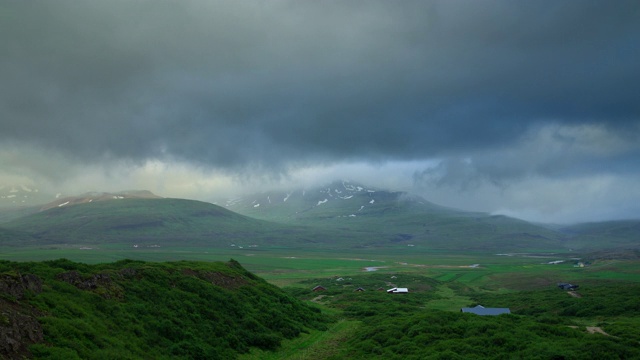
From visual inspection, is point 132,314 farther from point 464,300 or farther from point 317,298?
point 464,300

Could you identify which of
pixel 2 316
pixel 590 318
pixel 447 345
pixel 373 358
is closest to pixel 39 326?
pixel 2 316

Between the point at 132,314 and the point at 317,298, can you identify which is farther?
the point at 317,298

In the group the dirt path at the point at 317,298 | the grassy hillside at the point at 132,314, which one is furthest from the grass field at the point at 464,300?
the grassy hillside at the point at 132,314

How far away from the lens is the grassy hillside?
2845 cm

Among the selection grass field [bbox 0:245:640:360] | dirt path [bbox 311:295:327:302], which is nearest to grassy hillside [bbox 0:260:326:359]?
grass field [bbox 0:245:640:360]

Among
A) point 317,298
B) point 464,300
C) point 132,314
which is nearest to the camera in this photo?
point 132,314

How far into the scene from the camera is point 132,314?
127 ft

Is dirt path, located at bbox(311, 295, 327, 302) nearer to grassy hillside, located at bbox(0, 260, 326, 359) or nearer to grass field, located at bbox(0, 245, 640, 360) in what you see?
grass field, located at bbox(0, 245, 640, 360)

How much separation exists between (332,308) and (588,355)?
53.2 m

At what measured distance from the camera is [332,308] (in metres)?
83.9

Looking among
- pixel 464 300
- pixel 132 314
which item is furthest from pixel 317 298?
pixel 132 314

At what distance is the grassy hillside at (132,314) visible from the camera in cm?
2845

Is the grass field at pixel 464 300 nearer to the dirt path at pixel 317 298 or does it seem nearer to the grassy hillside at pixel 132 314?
the dirt path at pixel 317 298

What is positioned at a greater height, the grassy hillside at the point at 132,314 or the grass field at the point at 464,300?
the grassy hillside at the point at 132,314
